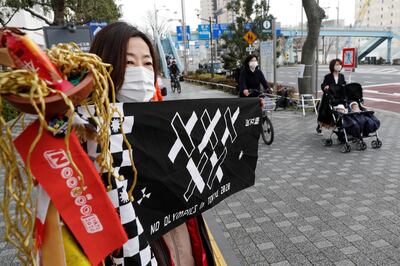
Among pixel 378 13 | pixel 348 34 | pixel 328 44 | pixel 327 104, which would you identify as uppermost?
pixel 378 13

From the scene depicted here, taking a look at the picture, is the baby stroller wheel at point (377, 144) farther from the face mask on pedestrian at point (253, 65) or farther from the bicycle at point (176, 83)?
the bicycle at point (176, 83)

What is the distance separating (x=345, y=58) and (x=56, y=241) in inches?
383

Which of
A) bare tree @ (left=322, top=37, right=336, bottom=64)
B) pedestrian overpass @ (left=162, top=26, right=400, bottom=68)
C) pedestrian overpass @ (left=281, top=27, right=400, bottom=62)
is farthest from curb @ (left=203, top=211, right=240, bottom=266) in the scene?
bare tree @ (left=322, top=37, right=336, bottom=64)

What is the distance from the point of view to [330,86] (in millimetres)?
6410

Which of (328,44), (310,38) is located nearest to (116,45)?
(310,38)

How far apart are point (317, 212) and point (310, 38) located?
27.7 feet

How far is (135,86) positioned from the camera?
53.4 inches

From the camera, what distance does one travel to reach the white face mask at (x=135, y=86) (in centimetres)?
135

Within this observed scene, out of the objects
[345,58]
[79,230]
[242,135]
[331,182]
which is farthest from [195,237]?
[345,58]

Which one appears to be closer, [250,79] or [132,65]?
[132,65]

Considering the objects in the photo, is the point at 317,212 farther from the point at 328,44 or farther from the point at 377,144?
the point at 328,44

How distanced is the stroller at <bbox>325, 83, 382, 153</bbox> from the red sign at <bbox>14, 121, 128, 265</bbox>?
18.6 feet

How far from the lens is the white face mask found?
1346 millimetres

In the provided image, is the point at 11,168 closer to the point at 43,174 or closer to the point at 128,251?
the point at 43,174
